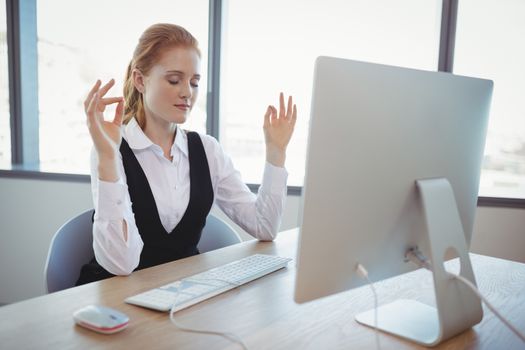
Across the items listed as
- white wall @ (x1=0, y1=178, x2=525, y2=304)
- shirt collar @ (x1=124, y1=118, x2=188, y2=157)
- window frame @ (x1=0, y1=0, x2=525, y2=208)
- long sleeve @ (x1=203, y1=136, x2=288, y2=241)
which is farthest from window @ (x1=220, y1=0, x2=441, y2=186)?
shirt collar @ (x1=124, y1=118, x2=188, y2=157)

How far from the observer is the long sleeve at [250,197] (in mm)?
1691

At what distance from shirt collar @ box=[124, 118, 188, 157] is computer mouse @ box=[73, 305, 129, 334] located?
744 millimetres

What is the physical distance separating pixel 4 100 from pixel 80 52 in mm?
560

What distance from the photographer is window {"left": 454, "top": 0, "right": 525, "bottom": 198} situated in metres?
2.77

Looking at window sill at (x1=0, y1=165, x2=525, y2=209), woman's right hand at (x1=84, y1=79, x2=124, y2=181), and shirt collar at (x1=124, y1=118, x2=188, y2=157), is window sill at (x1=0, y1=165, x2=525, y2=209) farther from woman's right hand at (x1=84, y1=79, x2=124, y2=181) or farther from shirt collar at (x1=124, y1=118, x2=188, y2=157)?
woman's right hand at (x1=84, y1=79, x2=124, y2=181)

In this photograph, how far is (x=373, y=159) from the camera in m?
0.85

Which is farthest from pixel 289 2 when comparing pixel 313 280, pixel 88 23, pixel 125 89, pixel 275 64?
pixel 313 280

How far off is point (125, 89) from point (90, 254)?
2.05 ft

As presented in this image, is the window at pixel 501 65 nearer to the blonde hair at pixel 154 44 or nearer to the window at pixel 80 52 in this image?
the window at pixel 80 52

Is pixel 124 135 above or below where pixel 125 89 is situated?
below

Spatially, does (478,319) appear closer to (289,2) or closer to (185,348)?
(185,348)

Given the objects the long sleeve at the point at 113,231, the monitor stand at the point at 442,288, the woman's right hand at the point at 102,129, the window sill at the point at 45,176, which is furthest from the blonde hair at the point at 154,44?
the window sill at the point at 45,176

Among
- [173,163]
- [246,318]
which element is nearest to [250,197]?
[173,163]

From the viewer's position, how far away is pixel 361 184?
84 centimetres
